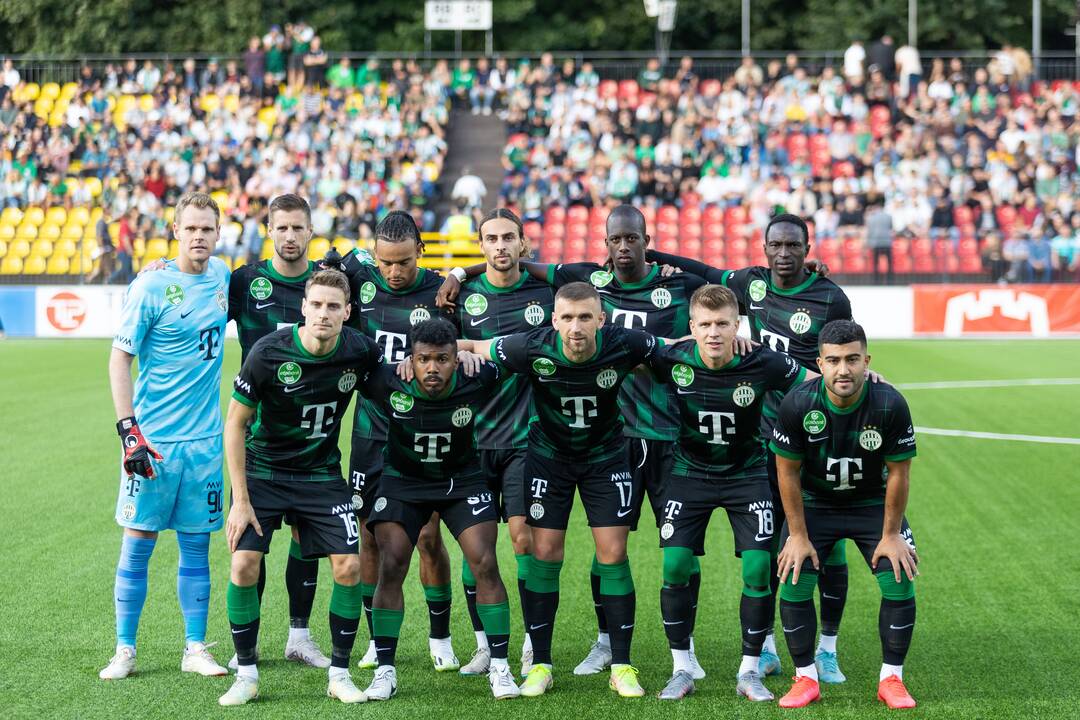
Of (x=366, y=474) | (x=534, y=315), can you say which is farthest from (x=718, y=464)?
(x=366, y=474)

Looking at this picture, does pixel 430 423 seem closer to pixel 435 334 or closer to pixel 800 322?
pixel 435 334

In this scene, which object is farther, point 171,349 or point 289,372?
point 171,349

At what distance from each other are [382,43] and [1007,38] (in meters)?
20.4

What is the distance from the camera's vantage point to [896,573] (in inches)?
245

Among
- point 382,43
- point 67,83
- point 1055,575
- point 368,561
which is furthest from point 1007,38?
point 368,561

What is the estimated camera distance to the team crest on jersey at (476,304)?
286 inches

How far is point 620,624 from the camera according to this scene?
21.3 ft

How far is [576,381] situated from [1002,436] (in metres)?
8.74

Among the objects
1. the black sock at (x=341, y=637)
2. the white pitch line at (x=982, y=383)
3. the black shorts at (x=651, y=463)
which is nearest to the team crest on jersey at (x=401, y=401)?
the black sock at (x=341, y=637)

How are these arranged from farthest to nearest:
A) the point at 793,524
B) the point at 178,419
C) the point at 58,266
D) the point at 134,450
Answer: the point at 58,266 < the point at 178,419 < the point at 134,450 < the point at 793,524

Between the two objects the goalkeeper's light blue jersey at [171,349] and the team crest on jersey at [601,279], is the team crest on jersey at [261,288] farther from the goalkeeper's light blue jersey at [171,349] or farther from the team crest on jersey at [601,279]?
the team crest on jersey at [601,279]

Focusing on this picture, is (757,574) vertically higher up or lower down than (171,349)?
lower down

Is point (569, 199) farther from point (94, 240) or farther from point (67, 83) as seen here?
point (67, 83)

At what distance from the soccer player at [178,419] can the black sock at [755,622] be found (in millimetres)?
2655
